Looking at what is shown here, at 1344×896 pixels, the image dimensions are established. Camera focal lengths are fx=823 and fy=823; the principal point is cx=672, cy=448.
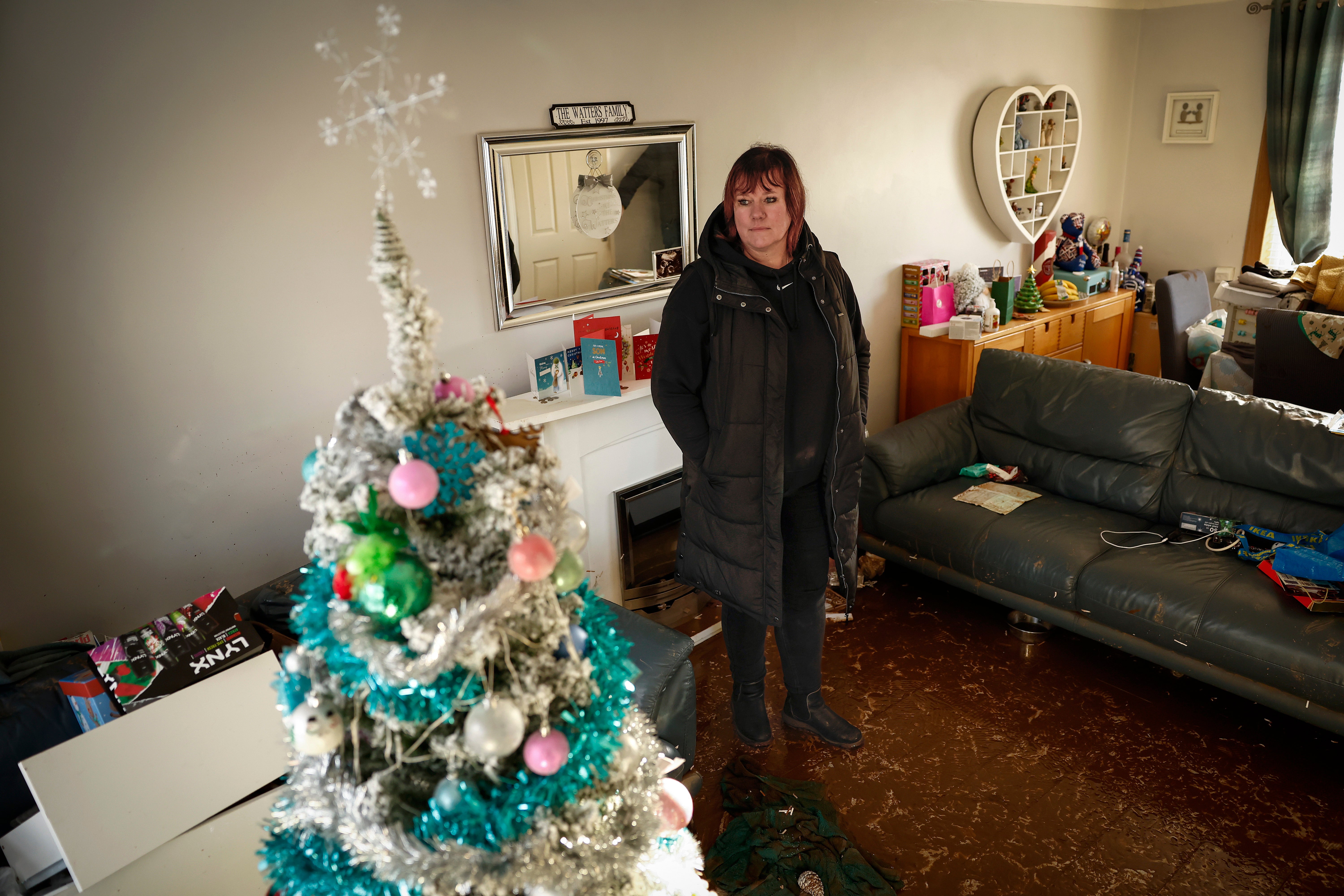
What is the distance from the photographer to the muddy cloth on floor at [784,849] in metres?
1.93

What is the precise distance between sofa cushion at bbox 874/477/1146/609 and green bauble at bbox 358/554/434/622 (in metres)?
2.35

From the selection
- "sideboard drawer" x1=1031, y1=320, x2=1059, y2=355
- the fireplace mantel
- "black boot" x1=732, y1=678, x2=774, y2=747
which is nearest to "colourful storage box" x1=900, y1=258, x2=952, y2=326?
"sideboard drawer" x1=1031, y1=320, x2=1059, y2=355

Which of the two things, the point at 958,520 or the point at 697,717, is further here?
the point at 958,520

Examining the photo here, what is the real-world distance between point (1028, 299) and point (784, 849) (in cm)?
346

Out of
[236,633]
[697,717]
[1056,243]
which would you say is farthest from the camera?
[1056,243]

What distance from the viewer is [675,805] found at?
1.27 m

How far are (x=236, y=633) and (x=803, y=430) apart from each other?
138cm

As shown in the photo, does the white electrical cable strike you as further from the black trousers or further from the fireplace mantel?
the fireplace mantel

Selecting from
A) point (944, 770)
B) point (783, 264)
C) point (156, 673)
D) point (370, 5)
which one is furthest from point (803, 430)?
point (370, 5)

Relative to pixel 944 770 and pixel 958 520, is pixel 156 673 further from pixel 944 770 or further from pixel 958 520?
pixel 958 520

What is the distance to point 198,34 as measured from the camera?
1988 millimetres

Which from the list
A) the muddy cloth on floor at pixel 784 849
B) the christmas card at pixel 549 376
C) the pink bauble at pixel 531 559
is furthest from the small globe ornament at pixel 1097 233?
the pink bauble at pixel 531 559

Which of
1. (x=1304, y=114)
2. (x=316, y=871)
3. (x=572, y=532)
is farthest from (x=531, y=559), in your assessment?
(x=1304, y=114)

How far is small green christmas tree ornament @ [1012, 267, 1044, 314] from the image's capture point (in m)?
4.47
